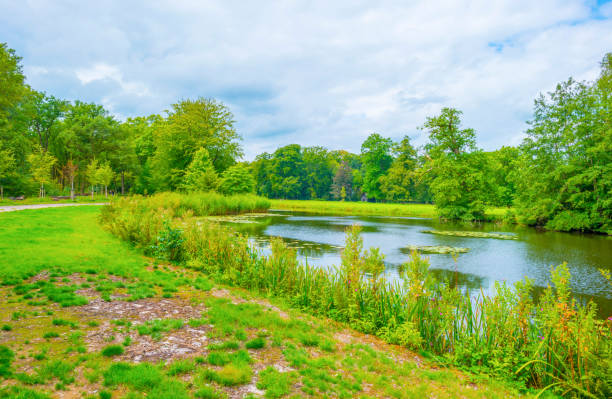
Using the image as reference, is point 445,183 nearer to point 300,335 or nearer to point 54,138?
point 300,335

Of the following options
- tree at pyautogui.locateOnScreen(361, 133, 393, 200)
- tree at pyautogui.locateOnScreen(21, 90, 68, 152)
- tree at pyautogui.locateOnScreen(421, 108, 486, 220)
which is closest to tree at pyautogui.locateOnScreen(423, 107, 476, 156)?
tree at pyautogui.locateOnScreen(421, 108, 486, 220)

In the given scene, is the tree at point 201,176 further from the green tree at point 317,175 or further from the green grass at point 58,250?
the green tree at point 317,175

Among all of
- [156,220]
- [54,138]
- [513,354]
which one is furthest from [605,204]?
[54,138]

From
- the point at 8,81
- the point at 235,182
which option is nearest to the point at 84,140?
the point at 235,182

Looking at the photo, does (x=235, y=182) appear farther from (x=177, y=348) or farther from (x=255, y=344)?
(x=177, y=348)

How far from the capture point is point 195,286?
8.50 meters

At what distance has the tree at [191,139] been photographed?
45094mm

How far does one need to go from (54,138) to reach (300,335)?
72.0 m

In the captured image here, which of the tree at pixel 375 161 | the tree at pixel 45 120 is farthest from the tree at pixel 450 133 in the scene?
the tree at pixel 45 120

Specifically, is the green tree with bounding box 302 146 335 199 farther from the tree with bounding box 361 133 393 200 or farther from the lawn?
the lawn

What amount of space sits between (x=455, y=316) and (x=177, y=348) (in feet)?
16.3

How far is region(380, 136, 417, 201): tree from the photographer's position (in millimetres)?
64312

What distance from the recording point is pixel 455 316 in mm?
6047

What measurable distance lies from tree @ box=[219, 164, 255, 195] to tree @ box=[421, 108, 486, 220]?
22.9m
